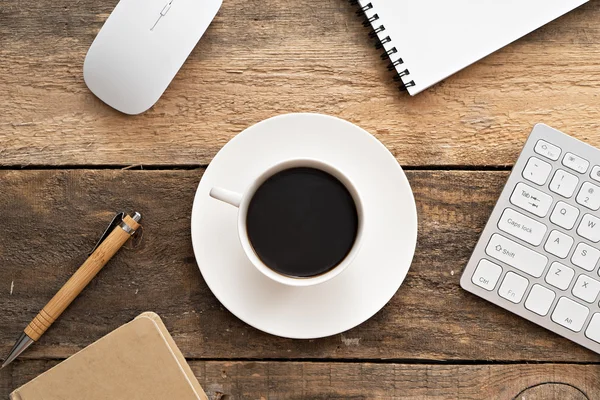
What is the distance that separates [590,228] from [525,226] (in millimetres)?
76

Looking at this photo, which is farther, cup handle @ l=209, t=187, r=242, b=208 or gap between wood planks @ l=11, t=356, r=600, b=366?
gap between wood planks @ l=11, t=356, r=600, b=366

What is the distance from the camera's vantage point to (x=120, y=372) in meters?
0.65

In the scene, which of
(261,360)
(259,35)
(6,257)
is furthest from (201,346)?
(259,35)

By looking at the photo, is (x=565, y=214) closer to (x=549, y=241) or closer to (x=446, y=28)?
(x=549, y=241)

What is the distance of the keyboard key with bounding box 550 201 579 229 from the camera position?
0.68 m

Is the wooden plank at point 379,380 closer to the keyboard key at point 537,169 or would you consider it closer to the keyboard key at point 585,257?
the keyboard key at point 585,257

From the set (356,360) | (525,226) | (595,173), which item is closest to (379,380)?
(356,360)

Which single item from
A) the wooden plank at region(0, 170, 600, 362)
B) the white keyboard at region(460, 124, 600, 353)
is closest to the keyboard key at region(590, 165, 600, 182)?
the white keyboard at region(460, 124, 600, 353)

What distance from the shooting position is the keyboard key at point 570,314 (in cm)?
69

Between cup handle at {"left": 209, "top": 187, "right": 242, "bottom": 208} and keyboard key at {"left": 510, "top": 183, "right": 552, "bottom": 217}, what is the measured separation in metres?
0.33

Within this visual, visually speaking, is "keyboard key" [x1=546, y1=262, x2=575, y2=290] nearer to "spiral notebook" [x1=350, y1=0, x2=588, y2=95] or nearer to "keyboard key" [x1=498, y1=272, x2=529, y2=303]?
"keyboard key" [x1=498, y1=272, x2=529, y2=303]

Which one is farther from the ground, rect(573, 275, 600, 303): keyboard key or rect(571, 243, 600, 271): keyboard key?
rect(571, 243, 600, 271): keyboard key

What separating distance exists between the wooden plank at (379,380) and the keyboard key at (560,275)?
0.11 m

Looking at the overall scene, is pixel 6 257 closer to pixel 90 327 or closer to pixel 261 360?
pixel 90 327
